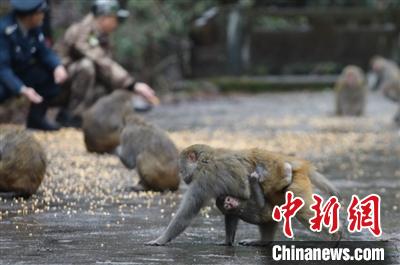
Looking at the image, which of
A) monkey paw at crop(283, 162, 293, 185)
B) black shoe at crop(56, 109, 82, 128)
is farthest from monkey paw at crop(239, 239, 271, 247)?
black shoe at crop(56, 109, 82, 128)

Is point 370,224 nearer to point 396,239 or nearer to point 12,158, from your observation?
point 396,239

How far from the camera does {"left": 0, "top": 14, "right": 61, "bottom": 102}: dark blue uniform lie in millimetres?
10922

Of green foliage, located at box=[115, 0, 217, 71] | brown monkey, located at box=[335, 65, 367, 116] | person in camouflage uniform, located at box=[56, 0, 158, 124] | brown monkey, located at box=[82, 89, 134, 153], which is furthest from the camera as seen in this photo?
green foliage, located at box=[115, 0, 217, 71]

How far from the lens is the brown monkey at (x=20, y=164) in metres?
7.52

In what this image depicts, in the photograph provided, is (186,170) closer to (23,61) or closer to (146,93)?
(146,93)

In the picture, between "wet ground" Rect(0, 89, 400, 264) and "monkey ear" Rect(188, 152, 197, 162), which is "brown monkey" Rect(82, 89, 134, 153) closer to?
"wet ground" Rect(0, 89, 400, 264)

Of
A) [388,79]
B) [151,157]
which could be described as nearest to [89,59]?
[151,157]

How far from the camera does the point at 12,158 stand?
7.52 metres

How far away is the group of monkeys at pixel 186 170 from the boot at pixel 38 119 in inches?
75.4

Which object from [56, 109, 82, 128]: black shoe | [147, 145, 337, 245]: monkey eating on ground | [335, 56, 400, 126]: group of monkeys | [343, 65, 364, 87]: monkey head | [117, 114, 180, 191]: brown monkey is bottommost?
[335, 56, 400, 126]: group of monkeys

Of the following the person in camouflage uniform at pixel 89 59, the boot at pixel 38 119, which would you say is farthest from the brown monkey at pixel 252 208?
the person in camouflage uniform at pixel 89 59

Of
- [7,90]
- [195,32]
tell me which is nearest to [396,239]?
[7,90]

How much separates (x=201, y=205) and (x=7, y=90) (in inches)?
237

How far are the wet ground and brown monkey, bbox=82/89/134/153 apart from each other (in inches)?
6.1
